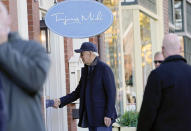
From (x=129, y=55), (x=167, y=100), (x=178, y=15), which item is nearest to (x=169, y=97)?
(x=167, y=100)

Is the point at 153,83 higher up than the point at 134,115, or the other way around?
the point at 153,83

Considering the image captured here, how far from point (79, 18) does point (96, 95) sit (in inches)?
40.4

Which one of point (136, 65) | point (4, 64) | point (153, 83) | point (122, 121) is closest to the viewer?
point (4, 64)

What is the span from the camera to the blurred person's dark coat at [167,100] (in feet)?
15.4

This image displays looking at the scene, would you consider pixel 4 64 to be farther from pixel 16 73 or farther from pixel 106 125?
pixel 106 125

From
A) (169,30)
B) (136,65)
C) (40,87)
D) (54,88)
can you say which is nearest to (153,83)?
(40,87)

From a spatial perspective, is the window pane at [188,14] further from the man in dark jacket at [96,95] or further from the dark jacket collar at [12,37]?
the dark jacket collar at [12,37]

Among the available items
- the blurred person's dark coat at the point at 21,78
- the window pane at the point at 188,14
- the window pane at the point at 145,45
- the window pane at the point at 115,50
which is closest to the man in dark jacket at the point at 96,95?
the blurred person's dark coat at the point at 21,78

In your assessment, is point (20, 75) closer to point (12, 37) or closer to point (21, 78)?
point (21, 78)

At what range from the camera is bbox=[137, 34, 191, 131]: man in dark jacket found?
4.70 meters

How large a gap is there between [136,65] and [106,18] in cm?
699

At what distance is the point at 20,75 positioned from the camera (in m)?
3.22

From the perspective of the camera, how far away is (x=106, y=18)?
735cm

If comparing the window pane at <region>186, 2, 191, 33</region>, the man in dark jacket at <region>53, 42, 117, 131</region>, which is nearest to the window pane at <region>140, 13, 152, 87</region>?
the window pane at <region>186, 2, 191, 33</region>
